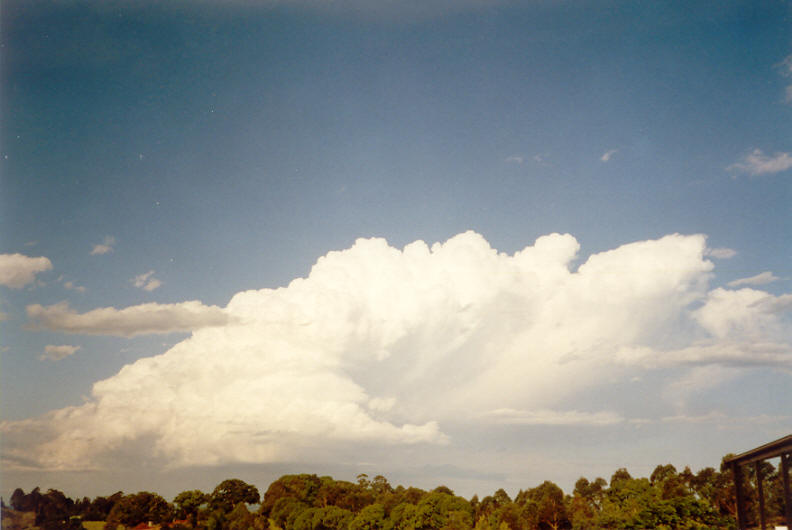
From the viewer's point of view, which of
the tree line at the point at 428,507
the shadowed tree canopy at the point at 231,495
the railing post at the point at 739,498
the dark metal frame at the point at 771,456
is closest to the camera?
the dark metal frame at the point at 771,456

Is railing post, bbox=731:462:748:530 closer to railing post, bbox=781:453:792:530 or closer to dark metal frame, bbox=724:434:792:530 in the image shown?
dark metal frame, bbox=724:434:792:530

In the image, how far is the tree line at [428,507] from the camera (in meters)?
46.4

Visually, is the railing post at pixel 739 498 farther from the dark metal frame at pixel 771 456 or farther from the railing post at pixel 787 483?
the railing post at pixel 787 483

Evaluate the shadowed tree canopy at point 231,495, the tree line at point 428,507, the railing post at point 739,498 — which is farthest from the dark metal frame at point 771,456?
the shadowed tree canopy at point 231,495

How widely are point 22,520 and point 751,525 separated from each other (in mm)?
58697

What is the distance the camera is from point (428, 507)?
51.5m

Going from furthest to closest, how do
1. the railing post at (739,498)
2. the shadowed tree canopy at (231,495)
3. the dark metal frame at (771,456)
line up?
the shadowed tree canopy at (231,495) → the railing post at (739,498) → the dark metal frame at (771,456)

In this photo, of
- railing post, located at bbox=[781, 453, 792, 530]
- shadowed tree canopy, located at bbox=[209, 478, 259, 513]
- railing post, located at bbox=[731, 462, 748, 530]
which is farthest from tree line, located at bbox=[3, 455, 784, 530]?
railing post, located at bbox=[781, 453, 792, 530]

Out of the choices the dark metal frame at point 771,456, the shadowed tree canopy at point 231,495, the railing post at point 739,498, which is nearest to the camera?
the dark metal frame at point 771,456

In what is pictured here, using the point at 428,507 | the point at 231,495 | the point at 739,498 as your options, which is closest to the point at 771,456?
the point at 739,498

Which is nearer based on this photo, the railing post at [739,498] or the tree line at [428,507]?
the railing post at [739,498]

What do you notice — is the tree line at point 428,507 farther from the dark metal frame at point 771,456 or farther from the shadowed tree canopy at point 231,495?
the dark metal frame at point 771,456

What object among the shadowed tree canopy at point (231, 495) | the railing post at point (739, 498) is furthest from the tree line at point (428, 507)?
the railing post at point (739, 498)

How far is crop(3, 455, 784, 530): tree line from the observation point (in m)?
46.4
